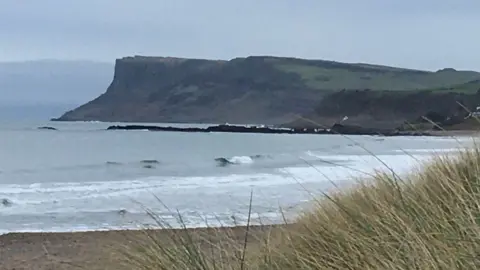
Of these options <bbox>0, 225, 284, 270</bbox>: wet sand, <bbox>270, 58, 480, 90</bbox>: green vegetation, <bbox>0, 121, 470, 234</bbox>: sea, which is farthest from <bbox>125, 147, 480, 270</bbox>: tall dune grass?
<bbox>270, 58, 480, 90</bbox>: green vegetation

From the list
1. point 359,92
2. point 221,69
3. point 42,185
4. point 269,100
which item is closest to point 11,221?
point 42,185

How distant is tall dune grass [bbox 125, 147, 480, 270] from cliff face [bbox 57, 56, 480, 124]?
11685cm

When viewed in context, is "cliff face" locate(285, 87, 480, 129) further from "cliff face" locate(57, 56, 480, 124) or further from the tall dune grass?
the tall dune grass

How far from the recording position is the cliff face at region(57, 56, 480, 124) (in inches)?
5039

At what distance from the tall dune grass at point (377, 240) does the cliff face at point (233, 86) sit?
117 metres

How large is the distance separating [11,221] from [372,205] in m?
12.1

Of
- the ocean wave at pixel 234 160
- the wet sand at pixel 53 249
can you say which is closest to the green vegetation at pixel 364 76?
the ocean wave at pixel 234 160

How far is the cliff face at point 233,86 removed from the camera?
12800 cm

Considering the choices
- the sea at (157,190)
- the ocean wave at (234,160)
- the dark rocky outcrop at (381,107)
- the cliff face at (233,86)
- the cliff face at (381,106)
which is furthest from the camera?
the cliff face at (233,86)

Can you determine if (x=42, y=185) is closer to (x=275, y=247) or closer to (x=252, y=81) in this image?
(x=275, y=247)

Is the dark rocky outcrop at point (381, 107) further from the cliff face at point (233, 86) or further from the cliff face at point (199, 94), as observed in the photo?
the cliff face at point (199, 94)

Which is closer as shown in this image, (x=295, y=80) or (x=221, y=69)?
(x=295, y=80)

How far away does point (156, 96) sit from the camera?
474 feet

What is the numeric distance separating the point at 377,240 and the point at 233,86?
132398mm
